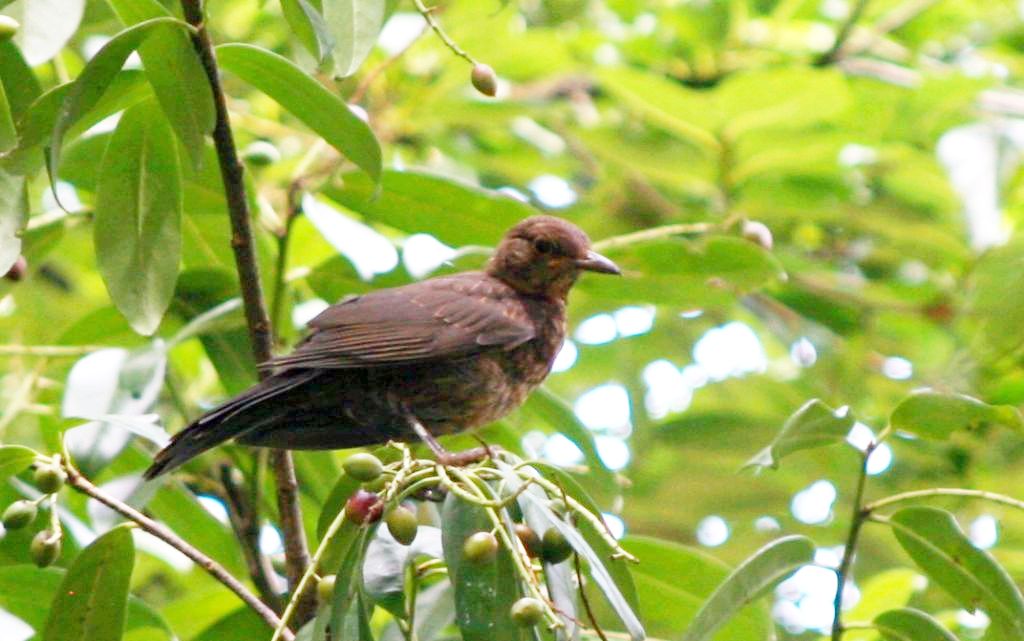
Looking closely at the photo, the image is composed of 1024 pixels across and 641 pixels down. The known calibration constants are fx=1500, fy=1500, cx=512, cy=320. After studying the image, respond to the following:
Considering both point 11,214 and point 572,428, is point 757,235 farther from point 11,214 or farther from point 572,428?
point 11,214

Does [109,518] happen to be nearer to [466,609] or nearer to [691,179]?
[466,609]

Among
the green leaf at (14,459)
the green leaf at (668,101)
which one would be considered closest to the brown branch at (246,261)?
the green leaf at (14,459)

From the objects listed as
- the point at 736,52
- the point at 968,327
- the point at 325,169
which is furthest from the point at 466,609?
the point at 736,52

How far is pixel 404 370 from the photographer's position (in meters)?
3.72

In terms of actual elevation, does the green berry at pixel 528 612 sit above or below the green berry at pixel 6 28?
below

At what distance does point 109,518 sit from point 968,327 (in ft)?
11.5

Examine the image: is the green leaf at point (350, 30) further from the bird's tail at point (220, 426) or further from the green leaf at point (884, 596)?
the green leaf at point (884, 596)

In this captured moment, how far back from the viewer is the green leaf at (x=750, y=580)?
8.64 ft

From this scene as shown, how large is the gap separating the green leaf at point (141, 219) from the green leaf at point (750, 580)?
47.0 inches

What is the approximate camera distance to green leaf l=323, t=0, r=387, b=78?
2.64 meters

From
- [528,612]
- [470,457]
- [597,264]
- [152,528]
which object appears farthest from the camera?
[597,264]

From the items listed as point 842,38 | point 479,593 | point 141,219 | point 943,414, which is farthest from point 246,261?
point 842,38

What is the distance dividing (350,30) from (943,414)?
4.25ft

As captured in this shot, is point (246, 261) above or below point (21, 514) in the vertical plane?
above
